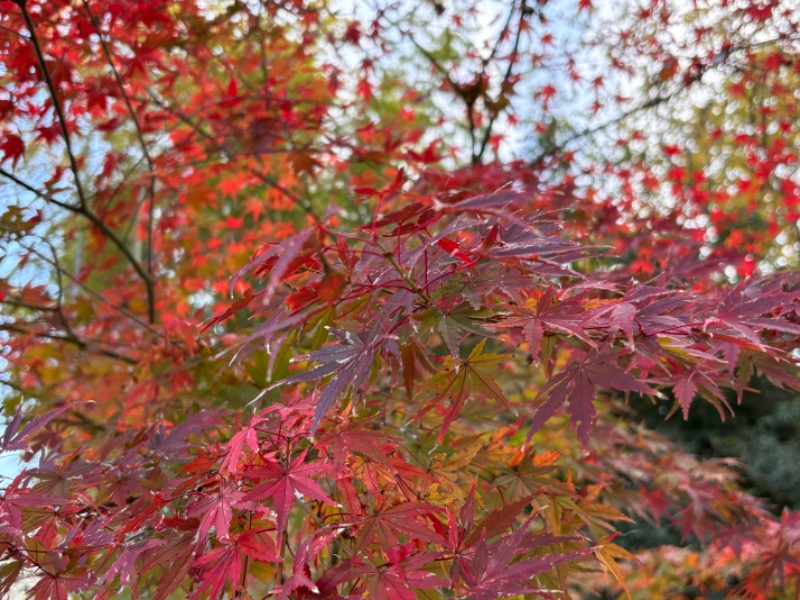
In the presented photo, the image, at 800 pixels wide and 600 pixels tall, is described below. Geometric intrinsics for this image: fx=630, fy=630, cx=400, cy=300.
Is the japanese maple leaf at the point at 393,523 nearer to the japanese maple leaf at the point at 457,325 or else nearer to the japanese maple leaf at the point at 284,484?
the japanese maple leaf at the point at 284,484

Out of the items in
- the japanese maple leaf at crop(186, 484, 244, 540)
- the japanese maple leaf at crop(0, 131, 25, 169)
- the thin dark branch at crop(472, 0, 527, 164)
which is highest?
the thin dark branch at crop(472, 0, 527, 164)

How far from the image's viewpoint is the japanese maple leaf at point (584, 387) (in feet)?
2.81

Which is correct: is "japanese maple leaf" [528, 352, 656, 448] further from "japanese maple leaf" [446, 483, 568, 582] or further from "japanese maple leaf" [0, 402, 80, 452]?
"japanese maple leaf" [0, 402, 80, 452]

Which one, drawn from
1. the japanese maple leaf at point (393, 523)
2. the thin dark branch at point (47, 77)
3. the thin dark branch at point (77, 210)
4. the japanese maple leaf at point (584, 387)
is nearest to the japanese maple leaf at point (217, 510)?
the japanese maple leaf at point (393, 523)

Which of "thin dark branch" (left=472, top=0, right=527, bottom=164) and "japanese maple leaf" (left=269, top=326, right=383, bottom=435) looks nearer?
"japanese maple leaf" (left=269, top=326, right=383, bottom=435)

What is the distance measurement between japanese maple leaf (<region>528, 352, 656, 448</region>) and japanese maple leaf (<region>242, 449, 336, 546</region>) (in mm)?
297

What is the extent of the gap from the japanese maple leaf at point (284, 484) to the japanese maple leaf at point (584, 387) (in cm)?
30

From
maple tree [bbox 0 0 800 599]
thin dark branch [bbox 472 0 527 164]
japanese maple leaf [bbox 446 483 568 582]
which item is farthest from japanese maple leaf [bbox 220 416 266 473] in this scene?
thin dark branch [bbox 472 0 527 164]

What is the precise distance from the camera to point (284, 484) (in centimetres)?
84

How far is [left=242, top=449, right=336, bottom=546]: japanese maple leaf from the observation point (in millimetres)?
822

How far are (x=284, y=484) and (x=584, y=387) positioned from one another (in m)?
0.43

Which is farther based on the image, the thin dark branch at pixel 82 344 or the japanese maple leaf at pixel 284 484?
the thin dark branch at pixel 82 344

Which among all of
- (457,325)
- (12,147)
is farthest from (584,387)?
(12,147)

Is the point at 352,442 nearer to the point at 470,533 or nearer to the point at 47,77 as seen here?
the point at 470,533
